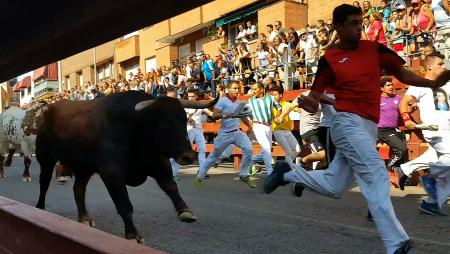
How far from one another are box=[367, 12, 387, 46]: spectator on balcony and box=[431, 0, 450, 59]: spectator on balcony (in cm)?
139

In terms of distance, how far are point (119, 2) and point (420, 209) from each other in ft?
18.6

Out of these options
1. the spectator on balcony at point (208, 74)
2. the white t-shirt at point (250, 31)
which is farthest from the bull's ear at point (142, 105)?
the white t-shirt at point (250, 31)

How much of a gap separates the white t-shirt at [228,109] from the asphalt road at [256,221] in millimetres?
1056

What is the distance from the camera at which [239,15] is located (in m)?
26.0

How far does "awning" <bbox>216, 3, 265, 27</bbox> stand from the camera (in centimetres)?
2477

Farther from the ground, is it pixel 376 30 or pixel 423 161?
pixel 376 30

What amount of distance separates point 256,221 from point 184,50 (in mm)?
26297

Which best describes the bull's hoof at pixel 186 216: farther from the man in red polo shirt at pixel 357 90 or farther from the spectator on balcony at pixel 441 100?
the spectator on balcony at pixel 441 100

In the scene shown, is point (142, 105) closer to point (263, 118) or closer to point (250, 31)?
point (263, 118)

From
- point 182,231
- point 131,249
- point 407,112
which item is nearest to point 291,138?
point 407,112

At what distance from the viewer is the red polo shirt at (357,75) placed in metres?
Answer: 4.37

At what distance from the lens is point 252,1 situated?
82.0 ft

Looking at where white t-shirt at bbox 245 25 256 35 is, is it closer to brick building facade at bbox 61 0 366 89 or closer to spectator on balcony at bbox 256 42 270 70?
brick building facade at bbox 61 0 366 89

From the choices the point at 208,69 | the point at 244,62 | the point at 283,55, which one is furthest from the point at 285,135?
the point at 208,69
